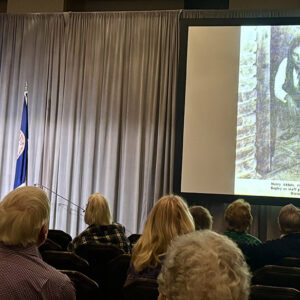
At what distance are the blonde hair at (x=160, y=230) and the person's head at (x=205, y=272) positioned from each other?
1.26m

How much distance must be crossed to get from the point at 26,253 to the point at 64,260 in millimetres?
930

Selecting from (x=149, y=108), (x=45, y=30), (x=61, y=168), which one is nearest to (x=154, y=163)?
(x=149, y=108)

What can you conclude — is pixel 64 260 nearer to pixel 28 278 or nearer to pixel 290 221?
pixel 28 278

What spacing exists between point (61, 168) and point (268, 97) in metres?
3.77

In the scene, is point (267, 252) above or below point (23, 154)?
below

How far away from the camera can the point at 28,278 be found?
174 centimetres

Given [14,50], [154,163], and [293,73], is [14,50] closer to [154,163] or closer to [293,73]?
[154,163]

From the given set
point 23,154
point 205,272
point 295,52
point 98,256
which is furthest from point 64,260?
point 295,52

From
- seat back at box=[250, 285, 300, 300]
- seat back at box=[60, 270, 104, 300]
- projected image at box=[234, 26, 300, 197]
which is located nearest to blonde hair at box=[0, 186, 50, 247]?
seat back at box=[60, 270, 104, 300]

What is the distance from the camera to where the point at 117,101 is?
302 inches

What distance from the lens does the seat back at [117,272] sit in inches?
115

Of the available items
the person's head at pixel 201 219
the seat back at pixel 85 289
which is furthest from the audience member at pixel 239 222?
the seat back at pixel 85 289

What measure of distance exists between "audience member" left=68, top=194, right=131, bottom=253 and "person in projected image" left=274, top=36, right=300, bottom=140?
11.2 feet

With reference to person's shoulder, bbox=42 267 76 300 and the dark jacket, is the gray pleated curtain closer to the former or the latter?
the dark jacket
